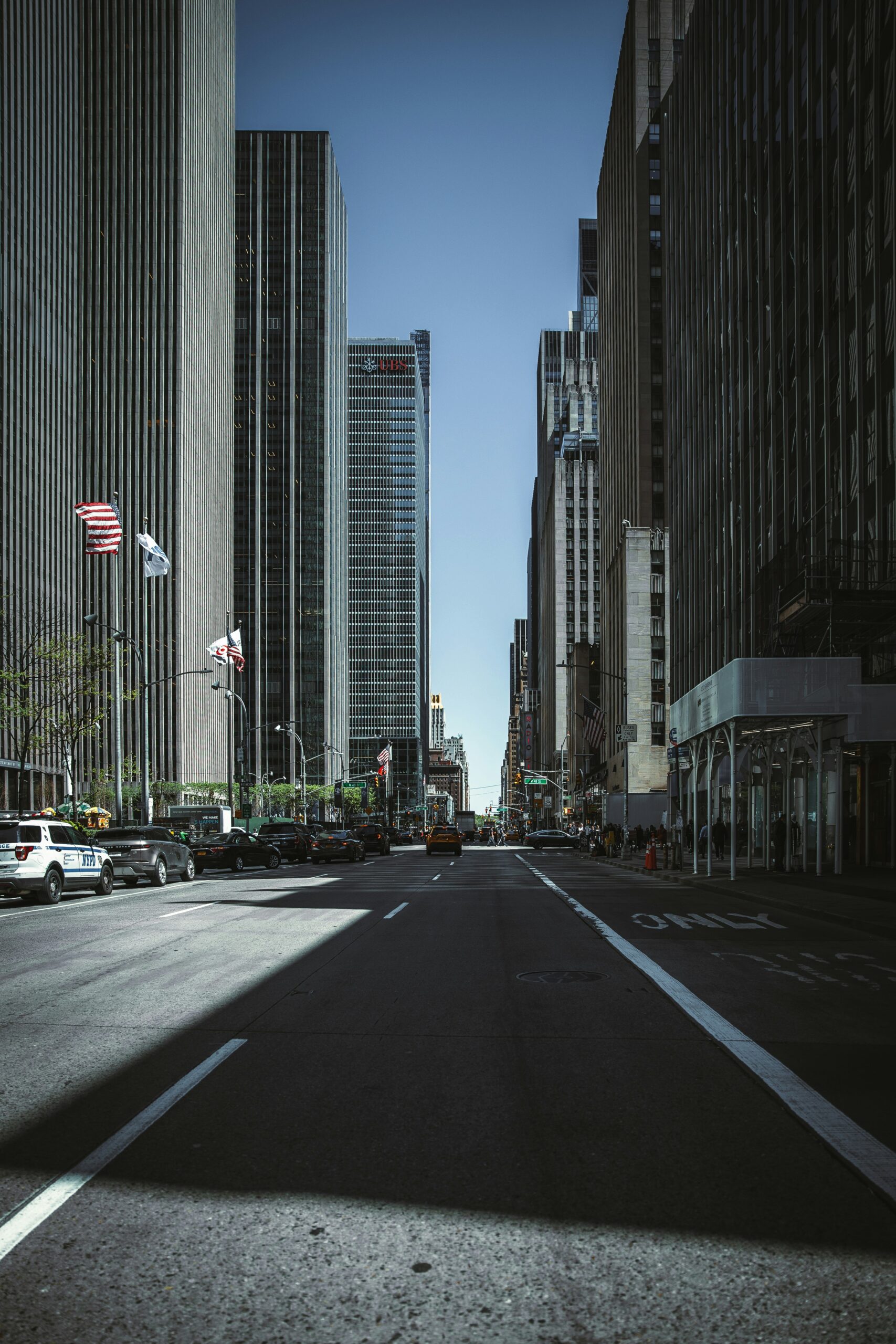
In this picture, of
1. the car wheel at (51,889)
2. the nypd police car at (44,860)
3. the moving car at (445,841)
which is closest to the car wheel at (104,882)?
the nypd police car at (44,860)

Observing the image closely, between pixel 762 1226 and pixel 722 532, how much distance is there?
157 ft

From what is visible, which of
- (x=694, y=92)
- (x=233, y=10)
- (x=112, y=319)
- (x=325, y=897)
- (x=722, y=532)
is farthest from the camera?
(x=233, y=10)

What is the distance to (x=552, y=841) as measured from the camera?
7869 cm

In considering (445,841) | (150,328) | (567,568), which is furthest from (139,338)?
(567,568)

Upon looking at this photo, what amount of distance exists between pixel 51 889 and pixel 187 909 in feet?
14.6

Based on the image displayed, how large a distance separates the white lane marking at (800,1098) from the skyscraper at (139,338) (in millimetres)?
82132

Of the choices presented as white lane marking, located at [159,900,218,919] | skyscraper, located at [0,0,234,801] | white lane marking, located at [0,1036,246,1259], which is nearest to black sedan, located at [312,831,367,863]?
white lane marking, located at [159,900,218,919]

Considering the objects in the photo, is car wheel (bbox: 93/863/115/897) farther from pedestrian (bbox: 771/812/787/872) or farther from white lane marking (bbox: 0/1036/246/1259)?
white lane marking (bbox: 0/1036/246/1259)

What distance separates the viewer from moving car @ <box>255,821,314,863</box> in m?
48.3

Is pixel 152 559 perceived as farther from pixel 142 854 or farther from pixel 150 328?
pixel 150 328

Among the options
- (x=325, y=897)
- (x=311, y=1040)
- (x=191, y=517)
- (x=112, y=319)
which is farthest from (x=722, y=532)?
(x=112, y=319)

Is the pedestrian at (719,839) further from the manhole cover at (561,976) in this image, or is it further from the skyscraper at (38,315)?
the skyscraper at (38,315)

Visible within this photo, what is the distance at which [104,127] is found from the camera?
104625 millimetres

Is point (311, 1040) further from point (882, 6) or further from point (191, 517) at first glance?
point (191, 517)
